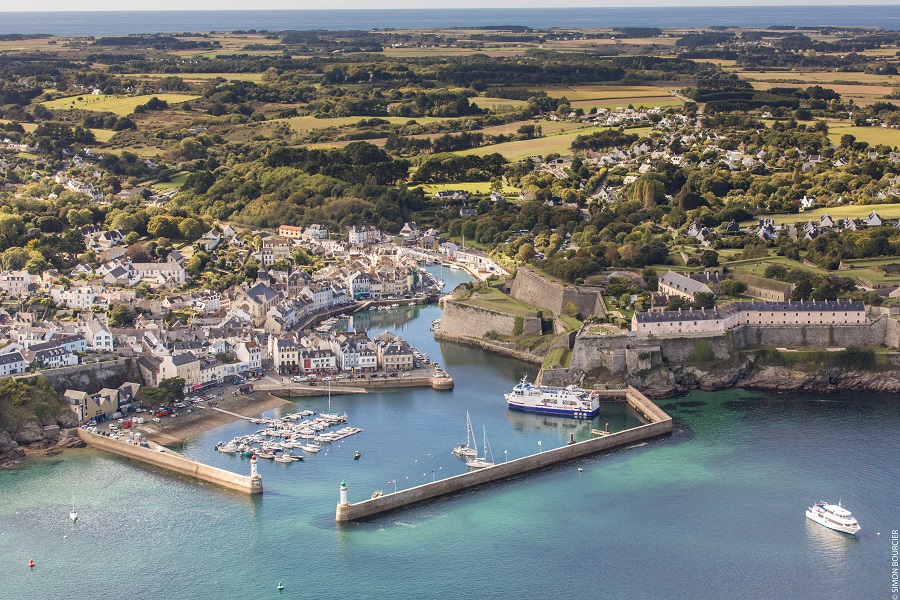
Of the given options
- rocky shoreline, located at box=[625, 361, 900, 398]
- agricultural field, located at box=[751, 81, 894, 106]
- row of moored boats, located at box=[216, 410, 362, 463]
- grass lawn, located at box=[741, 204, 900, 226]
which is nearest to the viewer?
row of moored boats, located at box=[216, 410, 362, 463]

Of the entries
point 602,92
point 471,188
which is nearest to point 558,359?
point 471,188

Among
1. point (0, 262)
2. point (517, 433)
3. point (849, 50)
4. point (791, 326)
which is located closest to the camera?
point (517, 433)

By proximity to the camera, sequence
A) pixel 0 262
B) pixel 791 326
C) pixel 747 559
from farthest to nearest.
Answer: pixel 0 262 < pixel 791 326 < pixel 747 559

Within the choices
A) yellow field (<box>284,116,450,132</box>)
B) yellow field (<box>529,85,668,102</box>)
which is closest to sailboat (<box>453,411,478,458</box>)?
yellow field (<box>284,116,450,132</box>)

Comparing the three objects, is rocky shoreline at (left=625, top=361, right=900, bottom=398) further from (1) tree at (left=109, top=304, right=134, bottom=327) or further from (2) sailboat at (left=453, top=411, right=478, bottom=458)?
(1) tree at (left=109, top=304, right=134, bottom=327)

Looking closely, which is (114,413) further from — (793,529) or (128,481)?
(793,529)

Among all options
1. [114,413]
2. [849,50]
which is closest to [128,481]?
[114,413]

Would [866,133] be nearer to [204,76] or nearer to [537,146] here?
[537,146]
